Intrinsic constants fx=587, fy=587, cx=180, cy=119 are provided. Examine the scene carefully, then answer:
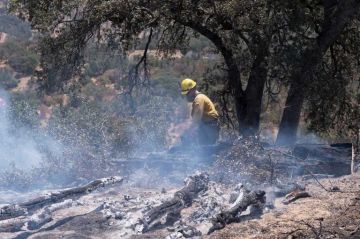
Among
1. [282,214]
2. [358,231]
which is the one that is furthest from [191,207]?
[358,231]

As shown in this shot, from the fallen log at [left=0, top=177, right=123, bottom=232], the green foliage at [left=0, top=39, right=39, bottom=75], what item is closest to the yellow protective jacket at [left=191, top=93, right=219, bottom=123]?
the fallen log at [left=0, top=177, right=123, bottom=232]

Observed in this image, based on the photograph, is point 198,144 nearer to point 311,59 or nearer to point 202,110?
point 202,110

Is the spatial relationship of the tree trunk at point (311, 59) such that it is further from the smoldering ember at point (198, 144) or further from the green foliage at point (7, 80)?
the green foliage at point (7, 80)

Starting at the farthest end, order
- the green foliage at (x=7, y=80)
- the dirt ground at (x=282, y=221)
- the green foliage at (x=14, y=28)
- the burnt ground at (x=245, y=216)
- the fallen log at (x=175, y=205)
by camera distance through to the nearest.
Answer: the green foliage at (x=14, y=28), the green foliage at (x=7, y=80), the fallen log at (x=175, y=205), the burnt ground at (x=245, y=216), the dirt ground at (x=282, y=221)

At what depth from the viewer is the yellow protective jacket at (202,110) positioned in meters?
10.2

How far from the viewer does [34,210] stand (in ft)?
25.0

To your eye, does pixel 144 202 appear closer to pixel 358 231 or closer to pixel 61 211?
pixel 61 211

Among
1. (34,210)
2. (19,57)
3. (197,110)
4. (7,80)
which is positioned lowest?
(34,210)

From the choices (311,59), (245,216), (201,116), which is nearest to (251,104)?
(311,59)

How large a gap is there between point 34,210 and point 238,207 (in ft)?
8.81

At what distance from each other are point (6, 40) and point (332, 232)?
34.0 metres

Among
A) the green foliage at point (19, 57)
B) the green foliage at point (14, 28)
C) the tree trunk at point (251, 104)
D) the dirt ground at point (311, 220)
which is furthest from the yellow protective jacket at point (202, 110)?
the green foliage at point (14, 28)

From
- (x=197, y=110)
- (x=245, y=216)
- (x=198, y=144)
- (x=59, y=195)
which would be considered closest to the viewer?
(x=245, y=216)

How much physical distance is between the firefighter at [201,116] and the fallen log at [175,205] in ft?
7.30
